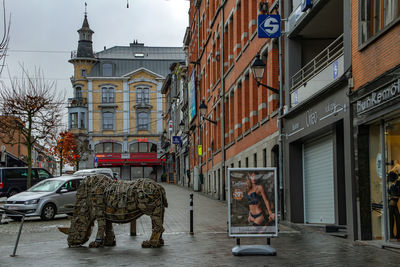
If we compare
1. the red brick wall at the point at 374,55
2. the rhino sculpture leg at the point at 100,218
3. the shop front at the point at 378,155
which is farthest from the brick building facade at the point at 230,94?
the rhino sculpture leg at the point at 100,218

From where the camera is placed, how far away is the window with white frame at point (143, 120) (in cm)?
10281

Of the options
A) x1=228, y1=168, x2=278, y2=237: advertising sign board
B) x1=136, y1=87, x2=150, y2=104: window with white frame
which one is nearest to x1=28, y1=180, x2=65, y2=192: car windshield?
x1=228, y1=168, x2=278, y2=237: advertising sign board

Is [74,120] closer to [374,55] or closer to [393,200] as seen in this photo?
[374,55]

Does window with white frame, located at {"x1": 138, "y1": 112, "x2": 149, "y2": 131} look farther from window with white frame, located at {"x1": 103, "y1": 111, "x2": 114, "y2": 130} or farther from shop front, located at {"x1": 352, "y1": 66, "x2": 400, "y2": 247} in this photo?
shop front, located at {"x1": 352, "y1": 66, "x2": 400, "y2": 247}

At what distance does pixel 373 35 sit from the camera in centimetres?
1410

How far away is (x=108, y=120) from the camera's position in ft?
332

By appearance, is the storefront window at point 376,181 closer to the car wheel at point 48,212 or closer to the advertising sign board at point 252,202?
the advertising sign board at point 252,202

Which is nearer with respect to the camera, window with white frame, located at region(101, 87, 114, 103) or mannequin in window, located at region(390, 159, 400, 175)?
mannequin in window, located at region(390, 159, 400, 175)

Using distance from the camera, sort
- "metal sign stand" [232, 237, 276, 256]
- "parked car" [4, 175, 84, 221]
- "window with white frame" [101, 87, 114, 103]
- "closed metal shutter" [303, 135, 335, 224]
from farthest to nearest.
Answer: "window with white frame" [101, 87, 114, 103] < "parked car" [4, 175, 84, 221] < "closed metal shutter" [303, 135, 335, 224] < "metal sign stand" [232, 237, 276, 256]

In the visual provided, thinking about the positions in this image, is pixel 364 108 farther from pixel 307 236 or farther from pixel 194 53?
pixel 194 53

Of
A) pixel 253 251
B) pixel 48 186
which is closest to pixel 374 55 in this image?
pixel 253 251

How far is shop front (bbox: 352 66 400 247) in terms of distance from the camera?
13.2 metres

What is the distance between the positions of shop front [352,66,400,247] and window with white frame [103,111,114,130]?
87.7m

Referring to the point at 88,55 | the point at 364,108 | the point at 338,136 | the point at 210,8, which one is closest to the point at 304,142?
the point at 338,136
